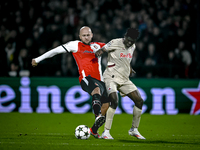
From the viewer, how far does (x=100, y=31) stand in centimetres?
1223

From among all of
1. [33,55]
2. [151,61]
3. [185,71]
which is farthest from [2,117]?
[185,71]

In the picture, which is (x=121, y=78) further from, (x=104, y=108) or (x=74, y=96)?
(x=74, y=96)

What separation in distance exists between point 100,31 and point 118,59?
5686 mm

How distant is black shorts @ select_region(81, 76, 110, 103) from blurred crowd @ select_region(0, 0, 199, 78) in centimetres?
419

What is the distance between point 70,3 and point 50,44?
2430 mm

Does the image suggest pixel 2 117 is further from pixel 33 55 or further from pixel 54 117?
pixel 33 55

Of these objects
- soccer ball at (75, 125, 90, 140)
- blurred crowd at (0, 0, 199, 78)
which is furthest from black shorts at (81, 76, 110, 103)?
blurred crowd at (0, 0, 199, 78)

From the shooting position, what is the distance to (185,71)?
11609 mm

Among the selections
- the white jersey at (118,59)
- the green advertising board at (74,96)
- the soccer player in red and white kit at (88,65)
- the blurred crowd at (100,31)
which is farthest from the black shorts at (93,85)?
the green advertising board at (74,96)

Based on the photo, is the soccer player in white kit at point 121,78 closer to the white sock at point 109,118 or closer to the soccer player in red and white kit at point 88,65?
the white sock at point 109,118

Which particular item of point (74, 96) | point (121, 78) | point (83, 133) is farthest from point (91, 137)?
point (74, 96)

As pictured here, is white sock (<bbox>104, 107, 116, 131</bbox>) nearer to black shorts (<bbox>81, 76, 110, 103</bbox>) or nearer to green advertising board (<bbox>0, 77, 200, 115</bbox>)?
black shorts (<bbox>81, 76, 110, 103</bbox>)

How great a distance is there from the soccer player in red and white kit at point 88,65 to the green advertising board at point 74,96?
14.4ft

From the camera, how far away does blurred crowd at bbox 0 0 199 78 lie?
11398 mm
